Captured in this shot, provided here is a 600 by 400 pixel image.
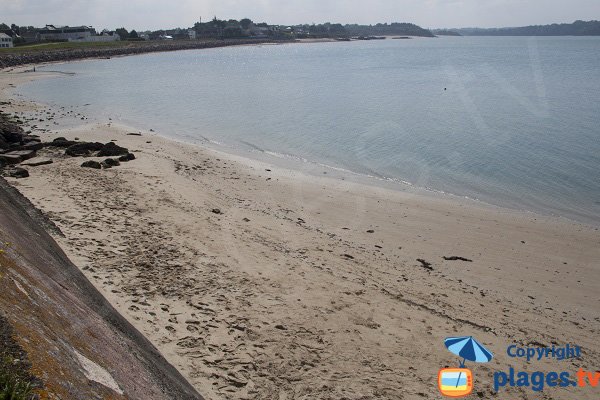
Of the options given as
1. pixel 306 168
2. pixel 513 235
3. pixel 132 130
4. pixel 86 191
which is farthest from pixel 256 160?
pixel 513 235

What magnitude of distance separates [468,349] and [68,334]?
256 inches

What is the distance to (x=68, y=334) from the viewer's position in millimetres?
4121

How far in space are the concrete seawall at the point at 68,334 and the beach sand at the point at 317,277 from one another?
1411mm

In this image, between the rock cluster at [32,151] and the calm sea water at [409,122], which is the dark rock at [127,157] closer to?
the rock cluster at [32,151]

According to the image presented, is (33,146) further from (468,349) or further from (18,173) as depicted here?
(468,349)

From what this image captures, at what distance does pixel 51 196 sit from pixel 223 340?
8000 millimetres

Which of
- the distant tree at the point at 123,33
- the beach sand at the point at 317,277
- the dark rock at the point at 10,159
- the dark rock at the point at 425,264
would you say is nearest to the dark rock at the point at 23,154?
the dark rock at the point at 10,159

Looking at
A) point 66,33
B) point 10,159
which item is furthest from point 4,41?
point 10,159

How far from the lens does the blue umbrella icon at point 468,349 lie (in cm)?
810

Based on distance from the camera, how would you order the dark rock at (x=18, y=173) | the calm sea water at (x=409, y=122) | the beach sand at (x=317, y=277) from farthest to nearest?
the calm sea water at (x=409, y=122), the dark rock at (x=18, y=173), the beach sand at (x=317, y=277)

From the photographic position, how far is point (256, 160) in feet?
79.9

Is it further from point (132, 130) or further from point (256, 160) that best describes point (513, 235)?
point (132, 130)

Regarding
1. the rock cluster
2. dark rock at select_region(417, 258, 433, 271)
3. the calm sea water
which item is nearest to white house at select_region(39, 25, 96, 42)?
the calm sea water

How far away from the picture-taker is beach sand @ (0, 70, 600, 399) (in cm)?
733
